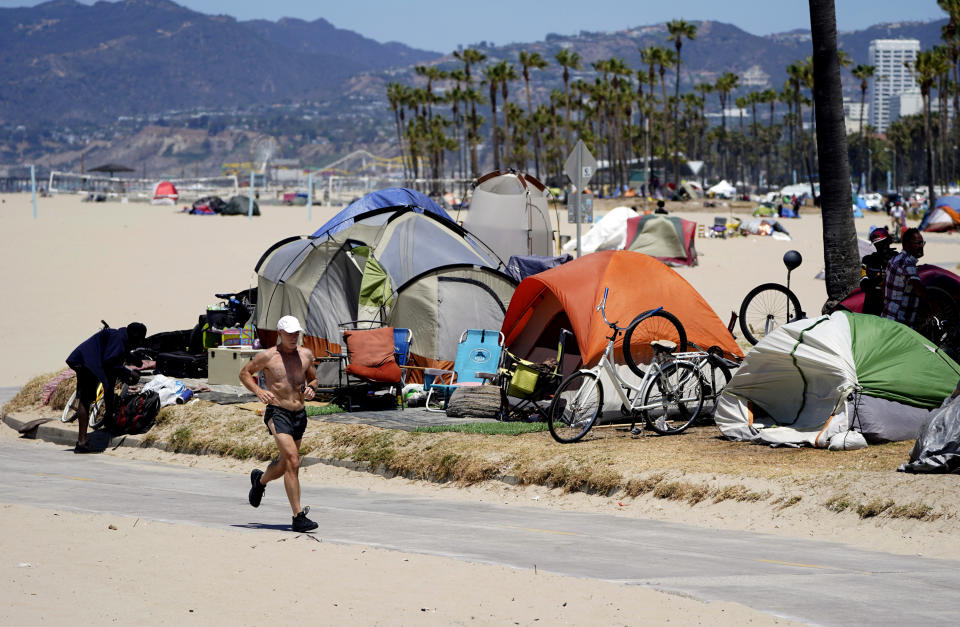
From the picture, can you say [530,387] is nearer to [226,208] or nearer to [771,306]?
[771,306]

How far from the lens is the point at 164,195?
86500mm

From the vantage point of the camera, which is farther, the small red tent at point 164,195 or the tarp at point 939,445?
the small red tent at point 164,195

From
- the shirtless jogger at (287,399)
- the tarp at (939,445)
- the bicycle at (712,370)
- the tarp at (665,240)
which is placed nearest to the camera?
the shirtless jogger at (287,399)

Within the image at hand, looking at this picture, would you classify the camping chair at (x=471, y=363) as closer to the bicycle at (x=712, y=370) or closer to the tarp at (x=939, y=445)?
the bicycle at (x=712, y=370)

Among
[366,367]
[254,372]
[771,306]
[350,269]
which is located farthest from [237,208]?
[254,372]

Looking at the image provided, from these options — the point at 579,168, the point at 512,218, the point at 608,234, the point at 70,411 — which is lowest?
the point at 70,411

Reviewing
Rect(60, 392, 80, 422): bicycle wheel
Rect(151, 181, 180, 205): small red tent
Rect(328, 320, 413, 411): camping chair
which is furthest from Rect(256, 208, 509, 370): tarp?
Rect(151, 181, 180, 205): small red tent

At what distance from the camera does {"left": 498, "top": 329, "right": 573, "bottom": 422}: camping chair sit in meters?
14.3

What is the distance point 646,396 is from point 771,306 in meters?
4.56

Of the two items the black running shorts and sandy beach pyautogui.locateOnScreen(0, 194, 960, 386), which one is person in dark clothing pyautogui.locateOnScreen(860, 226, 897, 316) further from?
sandy beach pyautogui.locateOnScreen(0, 194, 960, 386)

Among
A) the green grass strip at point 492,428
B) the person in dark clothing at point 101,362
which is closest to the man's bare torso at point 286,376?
the green grass strip at point 492,428

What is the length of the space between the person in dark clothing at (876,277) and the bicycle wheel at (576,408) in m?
3.43

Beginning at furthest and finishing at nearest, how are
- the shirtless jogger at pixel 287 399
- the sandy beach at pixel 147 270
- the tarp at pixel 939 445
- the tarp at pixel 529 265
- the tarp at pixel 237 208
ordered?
1. the tarp at pixel 237 208
2. the sandy beach at pixel 147 270
3. the tarp at pixel 529 265
4. the tarp at pixel 939 445
5. the shirtless jogger at pixel 287 399

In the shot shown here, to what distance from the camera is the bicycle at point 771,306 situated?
1533cm
